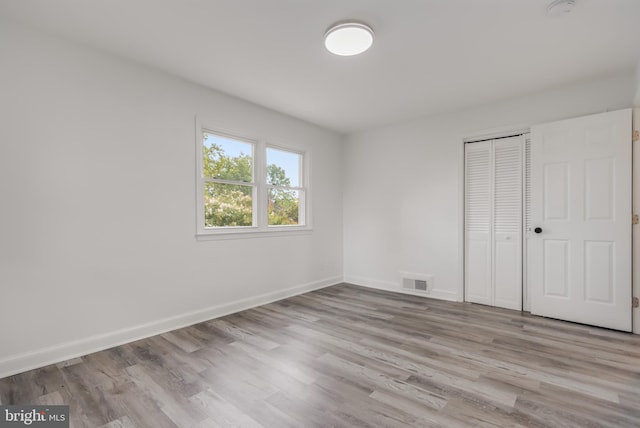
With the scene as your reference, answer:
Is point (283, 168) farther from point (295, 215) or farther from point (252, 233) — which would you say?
point (252, 233)

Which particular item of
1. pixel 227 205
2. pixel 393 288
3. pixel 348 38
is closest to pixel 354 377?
pixel 227 205

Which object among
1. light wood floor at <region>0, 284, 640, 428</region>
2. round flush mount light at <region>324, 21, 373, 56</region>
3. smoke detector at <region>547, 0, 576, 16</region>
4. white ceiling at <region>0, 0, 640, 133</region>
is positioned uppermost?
white ceiling at <region>0, 0, 640, 133</region>

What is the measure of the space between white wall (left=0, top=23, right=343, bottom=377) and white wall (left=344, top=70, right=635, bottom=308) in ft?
7.39

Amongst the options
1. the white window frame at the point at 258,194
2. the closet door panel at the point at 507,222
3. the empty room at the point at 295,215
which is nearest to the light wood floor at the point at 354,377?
the empty room at the point at 295,215

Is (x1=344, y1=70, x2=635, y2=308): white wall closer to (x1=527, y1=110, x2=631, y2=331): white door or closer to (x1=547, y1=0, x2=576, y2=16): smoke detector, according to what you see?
(x1=527, y1=110, x2=631, y2=331): white door

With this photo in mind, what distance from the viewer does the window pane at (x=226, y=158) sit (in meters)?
3.63

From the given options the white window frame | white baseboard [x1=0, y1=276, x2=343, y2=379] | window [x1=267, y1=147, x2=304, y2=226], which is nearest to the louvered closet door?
the white window frame

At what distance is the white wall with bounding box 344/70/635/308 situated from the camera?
3.73 meters

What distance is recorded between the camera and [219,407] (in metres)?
1.90

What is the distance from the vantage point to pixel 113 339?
2.77m

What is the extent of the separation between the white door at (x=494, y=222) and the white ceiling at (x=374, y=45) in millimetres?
786

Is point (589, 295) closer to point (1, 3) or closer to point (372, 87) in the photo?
point (372, 87)

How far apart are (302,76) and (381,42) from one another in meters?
0.96

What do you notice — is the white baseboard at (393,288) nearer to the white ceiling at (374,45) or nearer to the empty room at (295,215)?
the empty room at (295,215)
